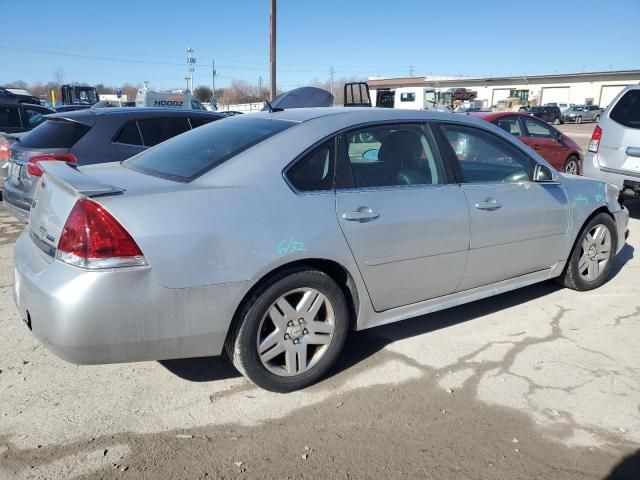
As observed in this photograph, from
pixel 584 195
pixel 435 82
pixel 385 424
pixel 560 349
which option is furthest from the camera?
pixel 435 82

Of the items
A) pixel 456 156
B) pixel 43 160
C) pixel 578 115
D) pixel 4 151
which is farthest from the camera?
pixel 578 115

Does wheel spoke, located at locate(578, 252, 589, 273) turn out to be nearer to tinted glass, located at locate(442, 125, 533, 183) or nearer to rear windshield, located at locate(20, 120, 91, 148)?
tinted glass, located at locate(442, 125, 533, 183)

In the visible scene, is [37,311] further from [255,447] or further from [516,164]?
[516,164]

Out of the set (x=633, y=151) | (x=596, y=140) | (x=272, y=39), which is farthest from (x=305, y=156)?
(x=272, y=39)

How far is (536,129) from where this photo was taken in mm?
10391

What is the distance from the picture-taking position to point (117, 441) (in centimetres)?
270

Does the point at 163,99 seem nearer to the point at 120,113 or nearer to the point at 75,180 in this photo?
the point at 120,113

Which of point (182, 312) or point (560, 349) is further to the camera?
point (560, 349)

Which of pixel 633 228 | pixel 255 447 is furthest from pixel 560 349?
pixel 633 228

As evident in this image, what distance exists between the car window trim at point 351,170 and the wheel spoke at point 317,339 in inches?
33.9

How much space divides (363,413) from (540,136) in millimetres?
8927

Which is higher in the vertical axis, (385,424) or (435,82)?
(435,82)

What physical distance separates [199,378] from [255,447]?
787 millimetres

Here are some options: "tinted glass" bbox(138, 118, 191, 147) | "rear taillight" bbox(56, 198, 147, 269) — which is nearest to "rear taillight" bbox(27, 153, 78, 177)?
"tinted glass" bbox(138, 118, 191, 147)
